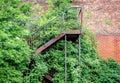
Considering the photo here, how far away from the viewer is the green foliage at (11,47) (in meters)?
10.6

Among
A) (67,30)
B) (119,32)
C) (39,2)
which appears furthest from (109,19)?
(67,30)

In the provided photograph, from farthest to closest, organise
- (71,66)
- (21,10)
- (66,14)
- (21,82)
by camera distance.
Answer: (66,14), (21,10), (71,66), (21,82)

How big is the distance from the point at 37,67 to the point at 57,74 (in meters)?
0.90

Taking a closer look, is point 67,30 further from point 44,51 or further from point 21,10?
point 21,10

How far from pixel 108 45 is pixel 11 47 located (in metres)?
8.11

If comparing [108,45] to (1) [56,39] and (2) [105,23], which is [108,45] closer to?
(2) [105,23]

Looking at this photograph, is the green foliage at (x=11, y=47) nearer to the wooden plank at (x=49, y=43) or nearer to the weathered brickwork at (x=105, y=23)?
the wooden plank at (x=49, y=43)

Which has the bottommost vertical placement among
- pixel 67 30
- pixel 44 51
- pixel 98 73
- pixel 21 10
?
pixel 98 73

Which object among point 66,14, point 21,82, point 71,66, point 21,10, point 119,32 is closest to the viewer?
point 21,82

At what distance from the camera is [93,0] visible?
713 inches

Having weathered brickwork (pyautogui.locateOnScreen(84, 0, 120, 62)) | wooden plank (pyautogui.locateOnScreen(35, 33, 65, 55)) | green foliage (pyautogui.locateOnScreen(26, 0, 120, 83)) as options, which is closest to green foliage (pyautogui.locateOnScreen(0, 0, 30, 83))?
wooden plank (pyautogui.locateOnScreen(35, 33, 65, 55))

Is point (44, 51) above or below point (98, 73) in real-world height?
above

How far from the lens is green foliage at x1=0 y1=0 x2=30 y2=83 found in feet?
34.8

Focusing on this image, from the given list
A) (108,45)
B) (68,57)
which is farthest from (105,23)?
(68,57)
